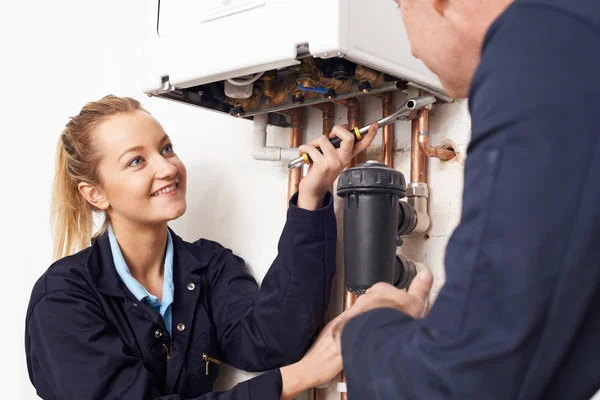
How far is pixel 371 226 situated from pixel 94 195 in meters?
0.66

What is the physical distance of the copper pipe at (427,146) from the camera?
1268mm

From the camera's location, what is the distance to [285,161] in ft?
4.95

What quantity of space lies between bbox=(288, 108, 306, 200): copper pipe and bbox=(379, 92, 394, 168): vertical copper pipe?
19cm

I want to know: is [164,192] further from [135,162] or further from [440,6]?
[440,6]

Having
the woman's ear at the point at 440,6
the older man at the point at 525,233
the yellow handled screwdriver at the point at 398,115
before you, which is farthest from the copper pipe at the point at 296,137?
the older man at the point at 525,233

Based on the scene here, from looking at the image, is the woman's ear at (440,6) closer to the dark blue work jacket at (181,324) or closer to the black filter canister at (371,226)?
the black filter canister at (371,226)

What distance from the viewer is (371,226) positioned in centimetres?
114

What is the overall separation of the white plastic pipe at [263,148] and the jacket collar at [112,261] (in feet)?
0.79

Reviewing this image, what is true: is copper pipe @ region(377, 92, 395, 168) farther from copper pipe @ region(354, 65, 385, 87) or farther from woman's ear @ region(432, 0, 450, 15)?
woman's ear @ region(432, 0, 450, 15)

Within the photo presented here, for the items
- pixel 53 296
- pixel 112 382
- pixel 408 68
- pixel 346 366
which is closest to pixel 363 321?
pixel 346 366

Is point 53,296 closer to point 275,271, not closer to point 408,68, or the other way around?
point 275,271

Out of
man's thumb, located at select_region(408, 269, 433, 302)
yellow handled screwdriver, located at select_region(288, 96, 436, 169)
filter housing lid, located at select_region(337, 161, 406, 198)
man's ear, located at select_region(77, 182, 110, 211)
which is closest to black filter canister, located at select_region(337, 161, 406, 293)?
filter housing lid, located at select_region(337, 161, 406, 198)

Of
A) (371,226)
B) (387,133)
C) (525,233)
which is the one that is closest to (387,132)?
(387,133)

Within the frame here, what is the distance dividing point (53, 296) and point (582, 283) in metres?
1.03
